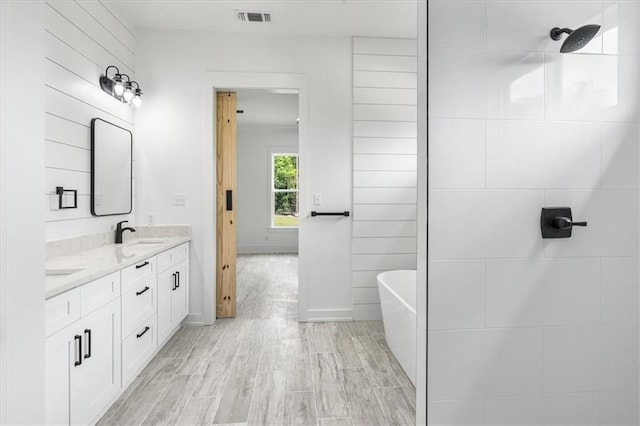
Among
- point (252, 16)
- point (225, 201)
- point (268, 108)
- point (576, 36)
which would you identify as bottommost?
point (225, 201)

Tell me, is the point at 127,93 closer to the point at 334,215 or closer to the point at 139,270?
the point at 139,270

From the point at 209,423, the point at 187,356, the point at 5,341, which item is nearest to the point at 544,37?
the point at 5,341

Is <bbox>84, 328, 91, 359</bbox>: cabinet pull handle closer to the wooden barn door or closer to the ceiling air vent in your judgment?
the wooden barn door

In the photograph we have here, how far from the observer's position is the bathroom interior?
2.88 ft

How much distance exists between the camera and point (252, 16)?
284 cm

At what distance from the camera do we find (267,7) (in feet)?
8.88

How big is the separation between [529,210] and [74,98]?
265cm

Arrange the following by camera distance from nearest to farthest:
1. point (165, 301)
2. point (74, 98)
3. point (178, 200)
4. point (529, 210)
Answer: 1. point (529, 210)
2. point (74, 98)
3. point (165, 301)
4. point (178, 200)

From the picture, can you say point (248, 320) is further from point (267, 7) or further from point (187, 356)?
point (267, 7)

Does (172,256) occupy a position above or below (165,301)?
above

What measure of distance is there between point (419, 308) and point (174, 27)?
3.28 m

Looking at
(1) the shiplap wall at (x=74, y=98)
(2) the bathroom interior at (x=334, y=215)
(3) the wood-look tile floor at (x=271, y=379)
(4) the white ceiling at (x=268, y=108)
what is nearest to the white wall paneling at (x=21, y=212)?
(2) the bathroom interior at (x=334, y=215)

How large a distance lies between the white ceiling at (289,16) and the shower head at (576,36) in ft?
6.84

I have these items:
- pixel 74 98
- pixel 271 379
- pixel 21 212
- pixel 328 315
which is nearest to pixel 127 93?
pixel 74 98
